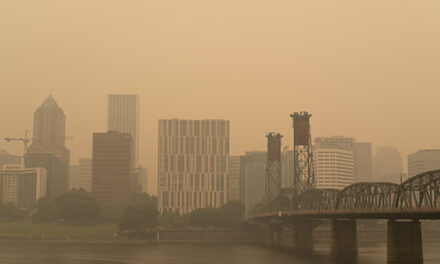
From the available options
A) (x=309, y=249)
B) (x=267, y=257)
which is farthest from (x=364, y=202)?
(x=309, y=249)

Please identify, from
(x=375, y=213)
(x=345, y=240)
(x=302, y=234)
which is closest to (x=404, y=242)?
(x=375, y=213)

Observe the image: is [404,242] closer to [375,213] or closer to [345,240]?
[375,213]

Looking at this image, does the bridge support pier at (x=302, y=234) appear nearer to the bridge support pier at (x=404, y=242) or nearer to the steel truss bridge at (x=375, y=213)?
the steel truss bridge at (x=375, y=213)

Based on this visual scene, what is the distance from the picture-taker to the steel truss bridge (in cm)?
9875

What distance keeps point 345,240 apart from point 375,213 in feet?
95.4

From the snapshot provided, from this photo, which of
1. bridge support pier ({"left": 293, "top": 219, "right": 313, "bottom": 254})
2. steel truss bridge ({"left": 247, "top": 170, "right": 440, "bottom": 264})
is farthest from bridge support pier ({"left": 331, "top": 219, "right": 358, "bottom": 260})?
bridge support pier ({"left": 293, "top": 219, "right": 313, "bottom": 254})

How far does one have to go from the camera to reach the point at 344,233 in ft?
452

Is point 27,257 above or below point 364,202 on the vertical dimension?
below

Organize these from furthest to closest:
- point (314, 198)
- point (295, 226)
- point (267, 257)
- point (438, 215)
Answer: point (295, 226), point (314, 198), point (267, 257), point (438, 215)

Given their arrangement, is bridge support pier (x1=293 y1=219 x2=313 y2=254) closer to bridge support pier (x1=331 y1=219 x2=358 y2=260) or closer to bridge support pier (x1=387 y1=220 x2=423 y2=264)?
bridge support pier (x1=331 y1=219 x2=358 y2=260)

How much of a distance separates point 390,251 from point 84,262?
60200 mm

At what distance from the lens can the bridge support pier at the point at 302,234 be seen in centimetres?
17612

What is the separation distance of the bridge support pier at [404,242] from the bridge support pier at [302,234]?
68265mm

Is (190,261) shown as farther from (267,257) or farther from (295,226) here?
(295,226)
